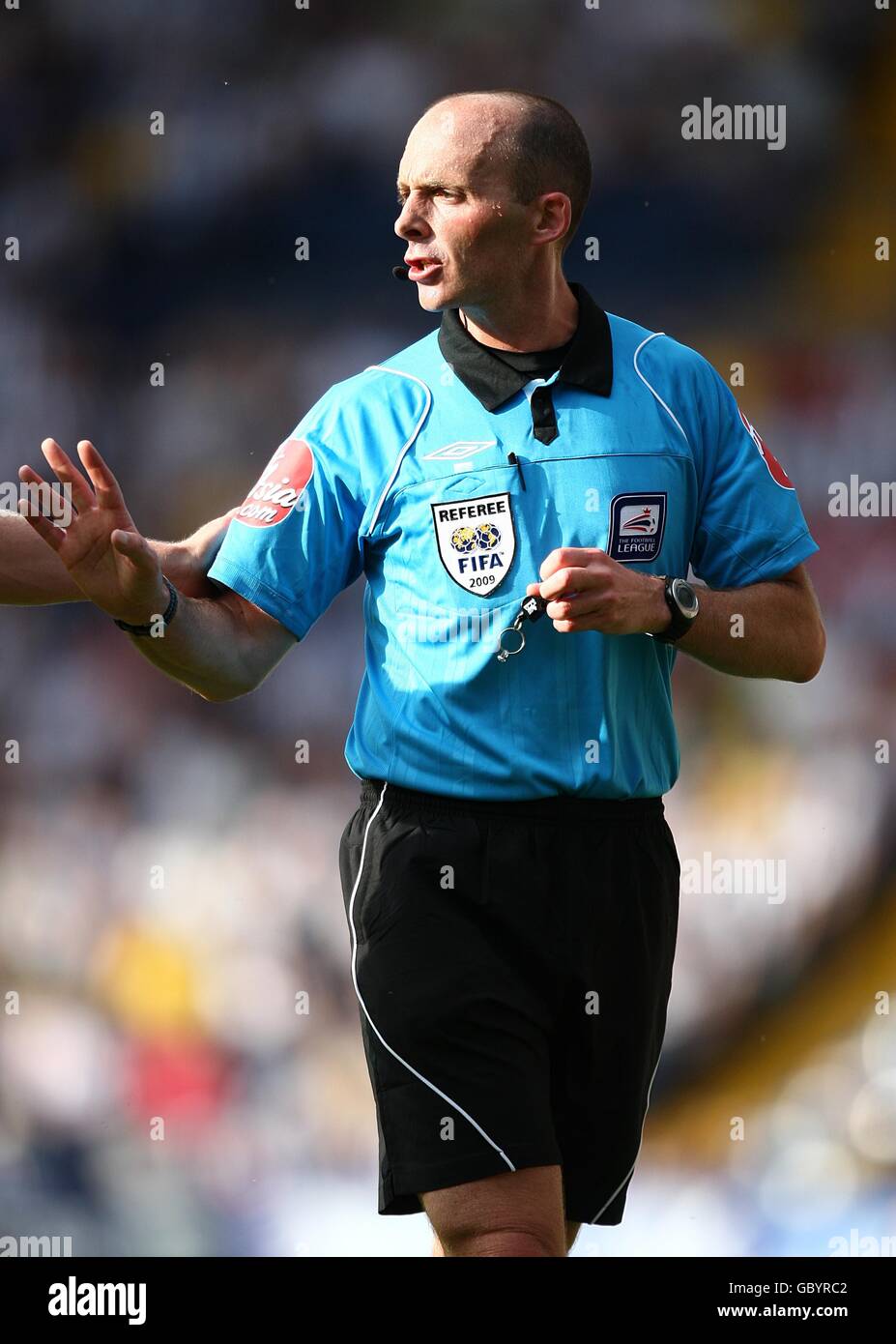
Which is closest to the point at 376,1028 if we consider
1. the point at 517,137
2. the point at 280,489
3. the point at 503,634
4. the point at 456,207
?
the point at 503,634

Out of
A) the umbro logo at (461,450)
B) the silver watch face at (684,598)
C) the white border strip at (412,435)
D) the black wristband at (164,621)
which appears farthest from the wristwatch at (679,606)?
the black wristband at (164,621)

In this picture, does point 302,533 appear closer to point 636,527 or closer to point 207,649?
point 207,649

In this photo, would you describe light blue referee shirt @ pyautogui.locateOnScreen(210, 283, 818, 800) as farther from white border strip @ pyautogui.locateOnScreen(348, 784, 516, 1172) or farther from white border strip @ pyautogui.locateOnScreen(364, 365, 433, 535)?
white border strip @ pyautogui.locateOnScreen(348, 784, 516, 1172)

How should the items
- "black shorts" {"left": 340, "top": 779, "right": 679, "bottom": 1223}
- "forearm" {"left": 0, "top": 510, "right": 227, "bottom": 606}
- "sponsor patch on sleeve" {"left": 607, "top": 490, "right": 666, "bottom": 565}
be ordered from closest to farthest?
"black shorts" {"left": 340, "top": 779, "right": 679, "bottom": 1223}, "sponsor patch on sleeve" {"left": 607, "top": 490, "right": 666, "bottom": 565}, "forearm" {"left": 0, "top": 510, "right": 227, "bottom": 606}

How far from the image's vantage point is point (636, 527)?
2965 millimetres

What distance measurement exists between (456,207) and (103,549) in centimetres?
85

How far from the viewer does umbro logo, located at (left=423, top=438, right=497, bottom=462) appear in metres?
2.95

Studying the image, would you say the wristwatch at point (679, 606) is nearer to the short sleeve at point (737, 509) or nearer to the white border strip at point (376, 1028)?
the short sleeve at point (737, 509)

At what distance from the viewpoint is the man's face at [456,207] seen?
2.96m

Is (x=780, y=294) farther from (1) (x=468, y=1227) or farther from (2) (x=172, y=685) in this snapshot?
(1) (x=468, y=1227)

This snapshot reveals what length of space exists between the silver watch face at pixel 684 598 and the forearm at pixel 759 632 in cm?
4

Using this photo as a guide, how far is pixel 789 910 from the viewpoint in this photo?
4.67m

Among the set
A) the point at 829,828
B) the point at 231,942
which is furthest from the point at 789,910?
the point at 231,942

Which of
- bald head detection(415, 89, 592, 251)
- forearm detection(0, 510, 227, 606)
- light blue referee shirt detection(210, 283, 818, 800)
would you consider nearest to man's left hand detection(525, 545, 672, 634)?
light blue referee shirt detection(210, 283, 818, 800)
